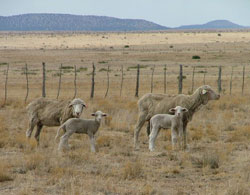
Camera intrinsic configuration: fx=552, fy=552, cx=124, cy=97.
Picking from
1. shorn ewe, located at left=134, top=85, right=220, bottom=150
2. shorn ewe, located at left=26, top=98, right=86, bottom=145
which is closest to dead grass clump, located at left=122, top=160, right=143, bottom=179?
shorn ewe, located at left=26, top=98, right=86, bottom=145

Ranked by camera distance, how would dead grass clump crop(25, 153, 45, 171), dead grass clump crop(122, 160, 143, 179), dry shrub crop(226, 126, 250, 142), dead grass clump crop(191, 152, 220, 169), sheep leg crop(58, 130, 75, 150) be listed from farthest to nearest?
dry shrub crop(226, 126, 250, 142)
sheep leg crop(58, 130, 75, 150)
dead grass clump crop(191, 152, 220, 169)
dead grass clump crop(25, 153, 45, 171)
dead grass clump crop(122, 160, 143, 179)

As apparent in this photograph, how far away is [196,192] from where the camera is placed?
9.63 m

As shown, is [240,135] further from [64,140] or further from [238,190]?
[238,190]

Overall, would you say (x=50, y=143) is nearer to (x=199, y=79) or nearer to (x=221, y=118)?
(x=221, y=118)

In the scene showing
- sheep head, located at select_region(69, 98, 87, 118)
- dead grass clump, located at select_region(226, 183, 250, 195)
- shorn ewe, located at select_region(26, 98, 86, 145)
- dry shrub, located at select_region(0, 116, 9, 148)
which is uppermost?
sheep head, located at select_region(69, 98, 87, 118)

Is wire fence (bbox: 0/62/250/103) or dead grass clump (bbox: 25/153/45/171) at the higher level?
dead grass clump (bbox: 25/153/45/171)

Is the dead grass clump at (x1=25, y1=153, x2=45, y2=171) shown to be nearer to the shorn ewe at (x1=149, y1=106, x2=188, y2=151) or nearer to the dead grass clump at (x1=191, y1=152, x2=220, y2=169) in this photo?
the shorn ewe at (x1=149, y1=106, x2=188, y2=151)

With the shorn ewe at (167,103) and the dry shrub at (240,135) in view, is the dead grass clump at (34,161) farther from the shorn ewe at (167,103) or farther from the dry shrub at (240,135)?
the dry shrub at (240,135)

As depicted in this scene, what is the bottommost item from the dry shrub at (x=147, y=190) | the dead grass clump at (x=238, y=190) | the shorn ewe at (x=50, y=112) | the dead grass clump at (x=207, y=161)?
the dead grass clump at (x=207, y=161)

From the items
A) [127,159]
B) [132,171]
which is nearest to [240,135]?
[127,159]

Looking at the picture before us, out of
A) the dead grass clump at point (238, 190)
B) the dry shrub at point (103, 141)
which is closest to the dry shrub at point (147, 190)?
the dead grass clump at point (238, 190)

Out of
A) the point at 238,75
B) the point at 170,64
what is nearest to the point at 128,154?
the point at 238,75

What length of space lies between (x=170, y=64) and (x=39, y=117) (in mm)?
39972

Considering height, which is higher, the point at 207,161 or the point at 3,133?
the point at 207,161
